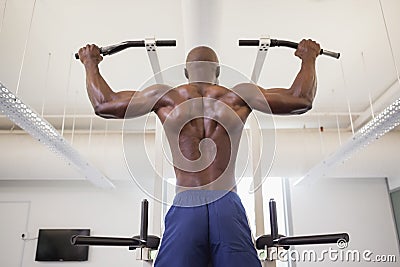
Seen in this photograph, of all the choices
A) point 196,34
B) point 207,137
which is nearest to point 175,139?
point 207,137

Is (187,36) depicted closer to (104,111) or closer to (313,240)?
(104,111)

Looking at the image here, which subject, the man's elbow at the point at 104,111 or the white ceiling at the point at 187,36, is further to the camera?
the white ceiling at the point at 187,36

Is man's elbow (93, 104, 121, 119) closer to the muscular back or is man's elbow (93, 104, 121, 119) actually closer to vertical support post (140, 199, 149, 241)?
the muscular back

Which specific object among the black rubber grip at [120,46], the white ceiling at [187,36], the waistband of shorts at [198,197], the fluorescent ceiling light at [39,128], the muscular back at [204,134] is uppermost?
the white ceiling at [187,36]

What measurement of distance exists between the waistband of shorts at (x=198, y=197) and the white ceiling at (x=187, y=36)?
48.0 inches

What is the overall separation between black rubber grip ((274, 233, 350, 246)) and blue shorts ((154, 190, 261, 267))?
1.26ft

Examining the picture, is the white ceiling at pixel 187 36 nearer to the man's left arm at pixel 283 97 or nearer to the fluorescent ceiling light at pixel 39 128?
the fluorescent ceiling light at pixel 39 128

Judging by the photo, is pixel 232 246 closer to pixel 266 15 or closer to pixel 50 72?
pixel 266 15

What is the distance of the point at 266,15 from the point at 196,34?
4.05 feet

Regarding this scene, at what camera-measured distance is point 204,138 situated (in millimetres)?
1364

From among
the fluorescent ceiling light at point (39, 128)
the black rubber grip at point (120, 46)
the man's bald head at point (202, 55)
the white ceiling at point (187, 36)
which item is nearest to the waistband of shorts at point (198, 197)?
the man's bald head at point (202, 55)

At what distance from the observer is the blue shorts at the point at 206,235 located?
1.23 m

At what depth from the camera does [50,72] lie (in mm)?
4223

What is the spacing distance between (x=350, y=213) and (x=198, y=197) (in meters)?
5.04
